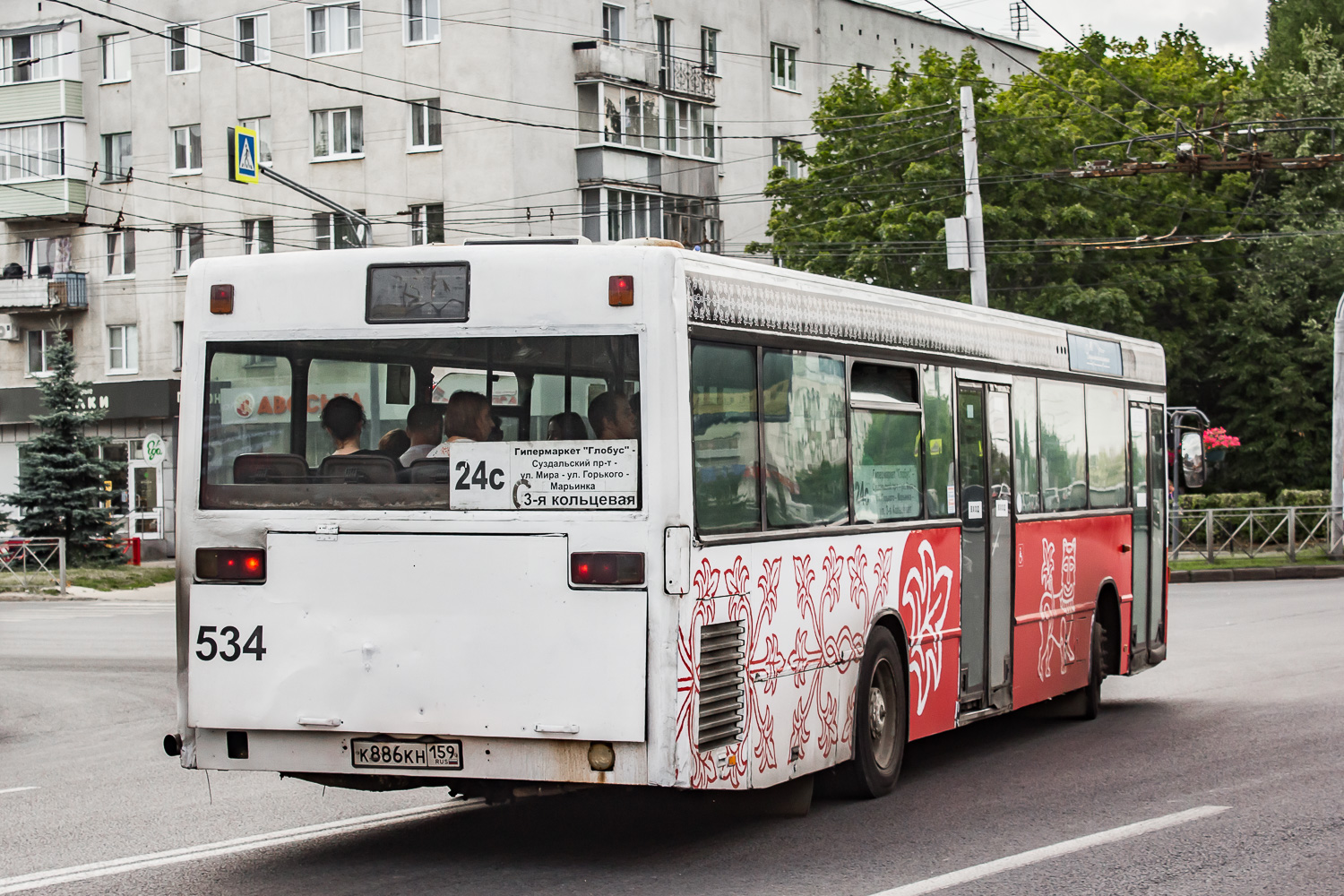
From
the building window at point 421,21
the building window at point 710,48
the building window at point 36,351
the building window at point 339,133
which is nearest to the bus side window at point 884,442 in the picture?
the building window at point 421,21

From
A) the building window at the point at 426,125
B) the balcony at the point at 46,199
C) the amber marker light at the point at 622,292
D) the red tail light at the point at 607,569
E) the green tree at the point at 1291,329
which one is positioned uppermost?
the building window at the point at 426,125

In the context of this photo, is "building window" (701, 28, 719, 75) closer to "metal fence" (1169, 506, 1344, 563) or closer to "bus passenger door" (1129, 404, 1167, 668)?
"metal fence" (1169, 506, 1344, 563)

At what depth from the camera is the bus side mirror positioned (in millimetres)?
15250

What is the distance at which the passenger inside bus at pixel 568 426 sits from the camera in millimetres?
7453

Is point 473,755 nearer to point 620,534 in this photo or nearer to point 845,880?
point 620,534

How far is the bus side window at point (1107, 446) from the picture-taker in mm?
13125

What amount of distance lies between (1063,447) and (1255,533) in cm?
2235

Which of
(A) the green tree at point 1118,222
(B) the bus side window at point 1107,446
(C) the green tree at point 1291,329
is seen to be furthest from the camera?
(C) the green tree at point 1291,329

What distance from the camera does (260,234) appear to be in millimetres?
49656

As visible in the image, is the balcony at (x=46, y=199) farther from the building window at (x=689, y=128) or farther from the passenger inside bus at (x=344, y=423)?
the passenger inside bus at (x=344, y=423)

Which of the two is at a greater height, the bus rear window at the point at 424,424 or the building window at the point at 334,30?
the building window at the point at 334,30

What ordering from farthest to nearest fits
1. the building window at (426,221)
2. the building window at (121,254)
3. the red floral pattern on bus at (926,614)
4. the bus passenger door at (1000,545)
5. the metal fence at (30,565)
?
1. the building window at (121,254)
2. the building window at (426,221)
3. the metal fence at (30,565)
4. the bus passenger door at (1000,545)
5. the red floral pattern on bus at (926,614)

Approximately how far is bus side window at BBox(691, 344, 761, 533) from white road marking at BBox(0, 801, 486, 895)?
2.46 m

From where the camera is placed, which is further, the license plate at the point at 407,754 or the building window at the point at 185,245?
the building window at the point at 185,245
